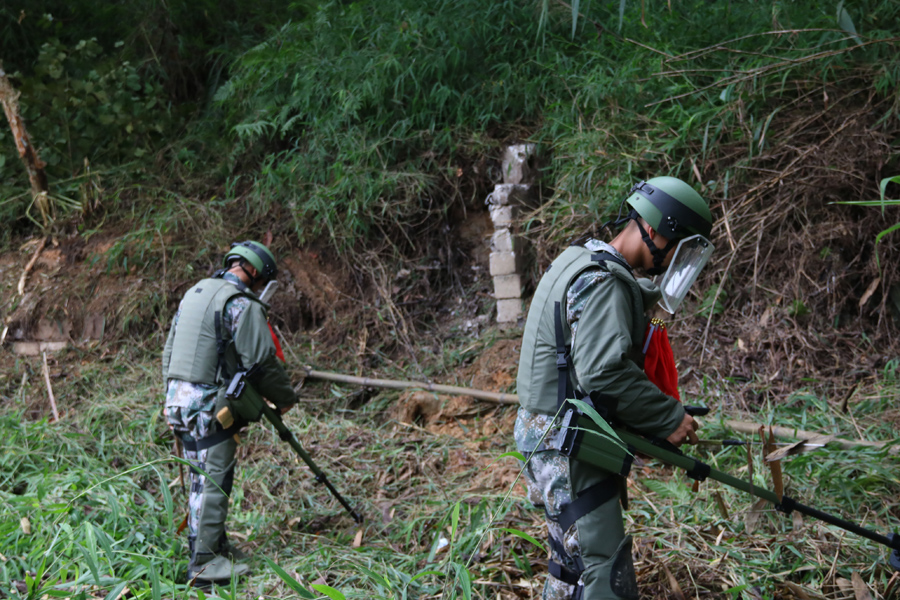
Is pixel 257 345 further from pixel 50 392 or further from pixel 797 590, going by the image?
pixel 50 392

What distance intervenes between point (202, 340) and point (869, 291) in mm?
4425

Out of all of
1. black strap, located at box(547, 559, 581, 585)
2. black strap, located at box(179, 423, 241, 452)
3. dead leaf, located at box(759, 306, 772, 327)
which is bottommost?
dead leaf, located at box(759, 306, 772, 327)

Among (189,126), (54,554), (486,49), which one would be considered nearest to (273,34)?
(189,126)

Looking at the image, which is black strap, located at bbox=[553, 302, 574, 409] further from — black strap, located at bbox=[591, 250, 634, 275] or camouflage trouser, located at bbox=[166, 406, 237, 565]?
camouflage trouser, located at bbox=[166, 406, 237, 565]

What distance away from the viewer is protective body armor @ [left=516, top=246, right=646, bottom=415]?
2371 mm

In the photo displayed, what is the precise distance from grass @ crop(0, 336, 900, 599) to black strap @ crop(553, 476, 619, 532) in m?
0.23

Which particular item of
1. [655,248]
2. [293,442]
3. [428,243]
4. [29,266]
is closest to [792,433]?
[655,248]

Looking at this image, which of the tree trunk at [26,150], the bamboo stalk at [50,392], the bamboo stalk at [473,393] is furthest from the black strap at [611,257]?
the tree trunk at [26,150]

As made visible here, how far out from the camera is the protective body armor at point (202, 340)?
3771mm

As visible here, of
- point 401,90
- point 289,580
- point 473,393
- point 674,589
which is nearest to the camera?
point 289,580

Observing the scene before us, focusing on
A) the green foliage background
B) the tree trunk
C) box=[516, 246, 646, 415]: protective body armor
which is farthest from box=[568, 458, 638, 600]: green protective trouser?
the tree trunk

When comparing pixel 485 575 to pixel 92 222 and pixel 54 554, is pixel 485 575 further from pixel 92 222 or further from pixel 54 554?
pixel 92 222

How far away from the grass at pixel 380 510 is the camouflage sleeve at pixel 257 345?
0.73 meters

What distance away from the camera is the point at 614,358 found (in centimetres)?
220
